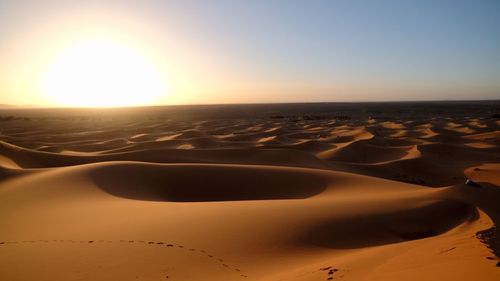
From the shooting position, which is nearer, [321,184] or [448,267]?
[448,267]

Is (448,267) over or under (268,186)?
over

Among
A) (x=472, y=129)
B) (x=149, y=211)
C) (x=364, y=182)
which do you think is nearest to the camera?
(x=149, y=211)

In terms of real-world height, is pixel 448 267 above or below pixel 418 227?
above

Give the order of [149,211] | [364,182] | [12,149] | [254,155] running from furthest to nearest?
[254,155], [12,149], [364,182], [149,211]

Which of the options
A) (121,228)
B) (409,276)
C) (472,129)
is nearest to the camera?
(409,276)

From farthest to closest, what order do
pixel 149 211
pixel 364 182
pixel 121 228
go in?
pixel 364 182 → pixel 149 211 → pixel 121 228

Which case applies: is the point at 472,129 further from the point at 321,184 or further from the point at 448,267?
the point at 448,267

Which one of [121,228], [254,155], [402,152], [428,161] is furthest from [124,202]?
[402,152]

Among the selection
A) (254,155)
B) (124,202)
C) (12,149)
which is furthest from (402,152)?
(12,149)

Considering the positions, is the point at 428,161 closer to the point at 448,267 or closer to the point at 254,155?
the point at 254,155
